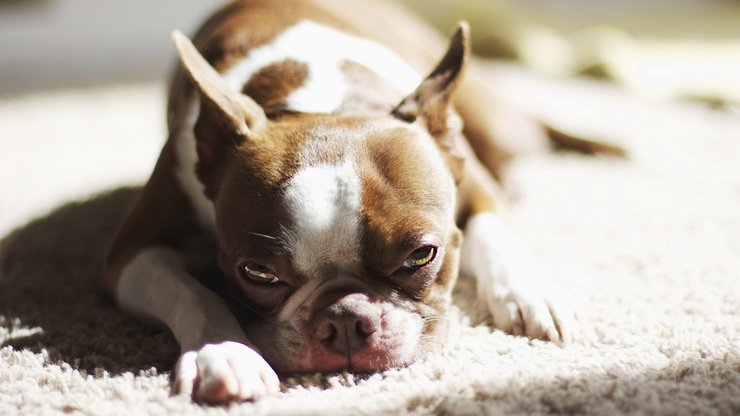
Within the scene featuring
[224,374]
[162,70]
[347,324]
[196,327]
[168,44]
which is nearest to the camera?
[224,374]

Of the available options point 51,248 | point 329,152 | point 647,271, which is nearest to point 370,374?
point 329,152

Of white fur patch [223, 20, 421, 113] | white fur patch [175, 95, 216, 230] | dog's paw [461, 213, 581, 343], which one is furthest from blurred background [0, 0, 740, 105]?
white fur patch [175, 95, 216, 230]

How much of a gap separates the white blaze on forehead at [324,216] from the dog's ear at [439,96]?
41cm

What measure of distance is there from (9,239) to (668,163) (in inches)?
106

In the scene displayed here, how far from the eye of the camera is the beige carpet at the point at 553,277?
5.70ft

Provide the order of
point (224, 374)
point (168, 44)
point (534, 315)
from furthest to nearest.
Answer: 1. point (168, 44)
2. point (534, 315)
3. point (224, 374)

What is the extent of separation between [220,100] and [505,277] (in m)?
0.88

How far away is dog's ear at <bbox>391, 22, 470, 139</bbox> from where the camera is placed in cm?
228

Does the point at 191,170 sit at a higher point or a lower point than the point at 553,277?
higher

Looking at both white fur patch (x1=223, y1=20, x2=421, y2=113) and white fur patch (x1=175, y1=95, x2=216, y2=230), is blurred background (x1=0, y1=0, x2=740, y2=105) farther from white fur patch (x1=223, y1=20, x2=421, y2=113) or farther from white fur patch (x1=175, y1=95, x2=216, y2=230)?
white fur patch (x1=175, y1=95, x2=216, y2=230)

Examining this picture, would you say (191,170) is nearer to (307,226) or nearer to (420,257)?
(307,226)

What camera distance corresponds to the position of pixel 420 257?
2.01 meters

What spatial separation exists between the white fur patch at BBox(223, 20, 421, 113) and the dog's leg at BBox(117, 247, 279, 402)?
566 mm

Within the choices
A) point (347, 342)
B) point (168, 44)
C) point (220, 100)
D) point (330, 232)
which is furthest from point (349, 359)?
point (168, 44)
